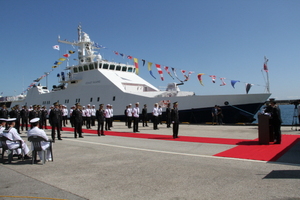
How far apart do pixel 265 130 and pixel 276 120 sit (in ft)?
1.84

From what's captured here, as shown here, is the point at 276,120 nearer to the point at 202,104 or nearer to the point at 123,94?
the point at 202,104

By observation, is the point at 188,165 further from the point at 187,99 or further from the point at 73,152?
the point at 187,99

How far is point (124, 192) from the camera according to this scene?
3.84 meters

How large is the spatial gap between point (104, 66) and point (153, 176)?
20.1 m

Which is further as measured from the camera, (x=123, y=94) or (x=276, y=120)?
(x=123, y=94)

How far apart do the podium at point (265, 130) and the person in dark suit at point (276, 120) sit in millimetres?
140

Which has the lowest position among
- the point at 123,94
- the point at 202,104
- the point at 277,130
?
the point at 277,130

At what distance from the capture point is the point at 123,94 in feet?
67.3

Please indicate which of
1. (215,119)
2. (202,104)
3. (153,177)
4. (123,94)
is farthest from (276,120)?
(123,94)

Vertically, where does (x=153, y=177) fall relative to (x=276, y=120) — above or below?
below

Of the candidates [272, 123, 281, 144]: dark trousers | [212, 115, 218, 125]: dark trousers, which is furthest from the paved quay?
[212, 115, 218, 125]: dark trousers

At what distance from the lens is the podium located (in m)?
7.93

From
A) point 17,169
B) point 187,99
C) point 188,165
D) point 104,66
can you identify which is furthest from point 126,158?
point 104,66

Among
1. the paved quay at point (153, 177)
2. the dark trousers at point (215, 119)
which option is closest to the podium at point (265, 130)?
the paved quay at point (153, 177)
